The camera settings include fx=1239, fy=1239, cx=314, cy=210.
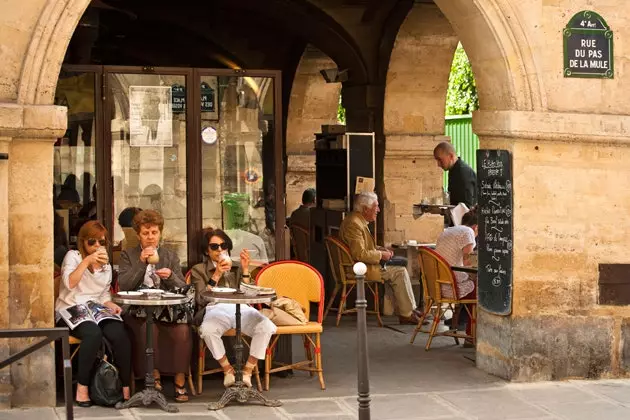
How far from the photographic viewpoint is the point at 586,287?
852 centimetres

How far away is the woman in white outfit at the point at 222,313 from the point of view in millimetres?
7676

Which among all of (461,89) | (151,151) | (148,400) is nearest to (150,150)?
(151,151)

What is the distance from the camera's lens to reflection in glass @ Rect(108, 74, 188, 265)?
28.0 feet

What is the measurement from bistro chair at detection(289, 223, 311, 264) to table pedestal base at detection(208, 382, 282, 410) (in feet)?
18.7

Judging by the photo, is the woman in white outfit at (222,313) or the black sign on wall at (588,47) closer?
the woman in white outfit at (222,313)

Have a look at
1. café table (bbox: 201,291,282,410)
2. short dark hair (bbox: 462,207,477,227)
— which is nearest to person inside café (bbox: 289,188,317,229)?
short dark hair (bbox: 462,207,477,227)

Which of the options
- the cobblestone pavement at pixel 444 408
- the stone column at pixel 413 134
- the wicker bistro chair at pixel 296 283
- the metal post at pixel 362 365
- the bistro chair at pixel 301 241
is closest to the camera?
the metal post at pixel 362 365

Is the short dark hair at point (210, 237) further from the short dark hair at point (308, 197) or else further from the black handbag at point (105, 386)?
the short dark hair at point (308, 197)

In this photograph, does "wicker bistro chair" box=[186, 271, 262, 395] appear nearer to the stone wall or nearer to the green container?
the green container

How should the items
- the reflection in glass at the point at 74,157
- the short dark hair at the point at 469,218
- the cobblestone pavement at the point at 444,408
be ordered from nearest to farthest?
the cobblestone pavement at the point at 444,408 < the reflection in glass at the point at 74,157 < the short dark hair at the point at 469,218

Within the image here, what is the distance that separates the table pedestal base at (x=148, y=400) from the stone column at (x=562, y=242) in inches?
94.8

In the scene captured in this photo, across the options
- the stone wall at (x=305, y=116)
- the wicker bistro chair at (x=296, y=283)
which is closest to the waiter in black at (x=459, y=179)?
the wicker bistro chair at (x=296, y=283)

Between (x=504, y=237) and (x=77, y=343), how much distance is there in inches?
116

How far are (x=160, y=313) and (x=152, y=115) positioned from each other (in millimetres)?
1500
